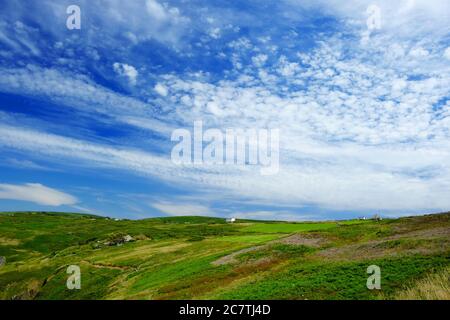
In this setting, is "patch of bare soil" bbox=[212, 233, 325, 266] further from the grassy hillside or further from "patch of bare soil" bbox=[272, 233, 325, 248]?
the grassy hillside

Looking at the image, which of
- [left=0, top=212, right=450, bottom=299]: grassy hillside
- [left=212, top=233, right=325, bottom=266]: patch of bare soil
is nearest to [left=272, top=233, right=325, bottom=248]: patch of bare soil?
[left=212, top=233, right=325, bottom=266]: patch of bare soil

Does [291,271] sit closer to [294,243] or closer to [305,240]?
[294,243]

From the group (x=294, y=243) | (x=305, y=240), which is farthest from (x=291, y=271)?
(x=305, y=240)

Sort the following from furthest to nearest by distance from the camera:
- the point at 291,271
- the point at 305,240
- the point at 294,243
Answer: the point at 305,240
the point at 294,243
the point at 291,271

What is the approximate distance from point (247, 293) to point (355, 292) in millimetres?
9519

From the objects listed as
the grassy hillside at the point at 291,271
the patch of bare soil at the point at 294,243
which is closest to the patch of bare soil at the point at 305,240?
the patch of bare soil at the point at 294,243

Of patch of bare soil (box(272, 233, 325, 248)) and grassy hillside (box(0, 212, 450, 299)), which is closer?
grassy hillside (box(0, 212, 450, 299))

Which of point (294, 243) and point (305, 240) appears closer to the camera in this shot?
point (294, 243)

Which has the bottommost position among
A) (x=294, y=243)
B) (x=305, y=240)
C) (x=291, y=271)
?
(x=291, y=271)

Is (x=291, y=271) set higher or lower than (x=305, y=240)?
lower

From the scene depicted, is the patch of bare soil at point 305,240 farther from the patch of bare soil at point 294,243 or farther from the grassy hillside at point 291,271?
the grassy hillside at point 291,271
